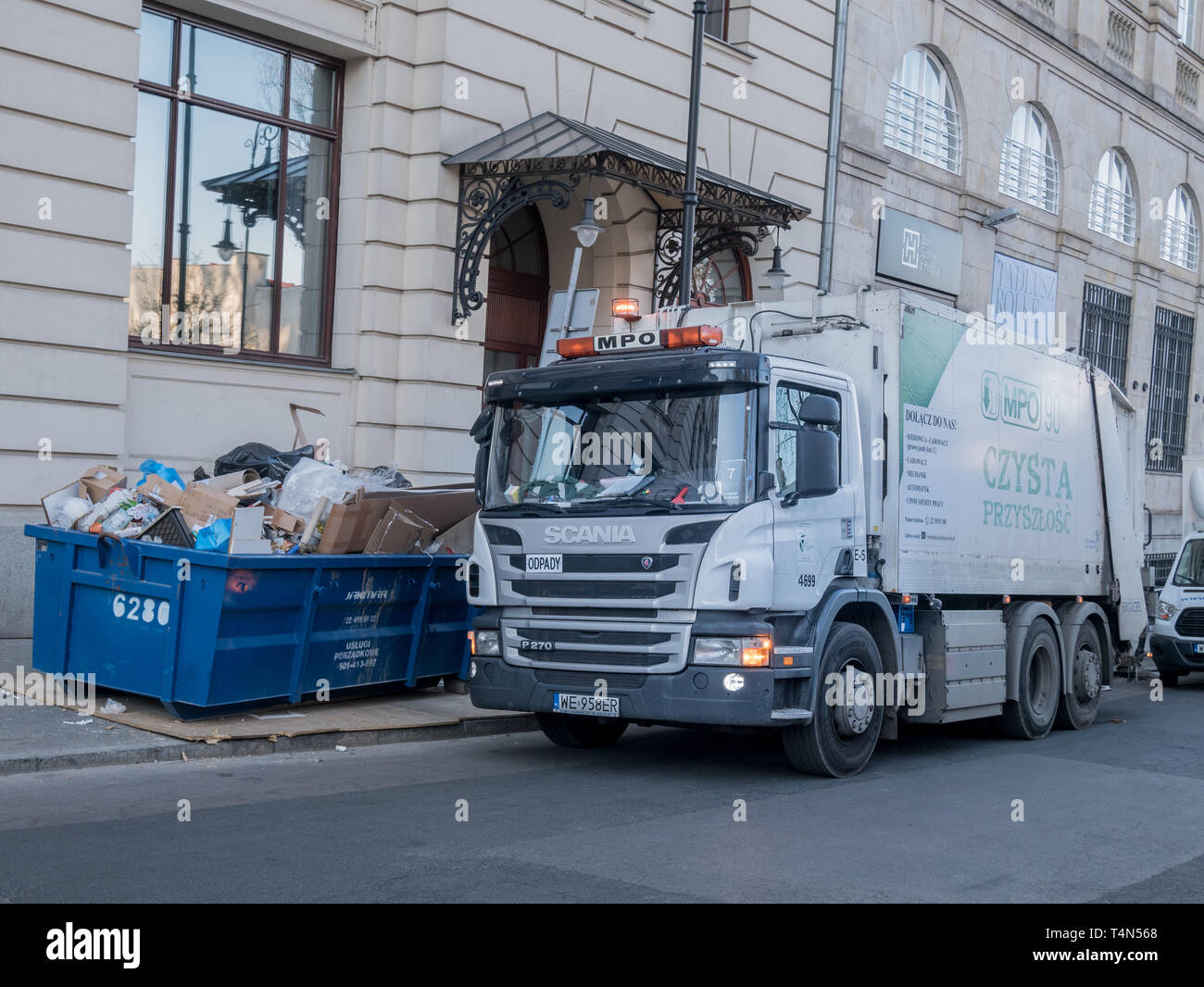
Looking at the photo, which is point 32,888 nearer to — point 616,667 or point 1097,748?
point 616,667

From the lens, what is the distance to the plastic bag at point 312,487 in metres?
10.3

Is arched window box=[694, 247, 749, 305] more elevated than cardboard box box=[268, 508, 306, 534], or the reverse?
→ arched window box=[694, 247, 749, 305]

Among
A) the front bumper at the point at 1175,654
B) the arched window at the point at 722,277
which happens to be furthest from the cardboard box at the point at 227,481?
the front bumper at the point at 1175,654

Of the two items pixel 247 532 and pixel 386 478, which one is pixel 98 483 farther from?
pixel 386 478

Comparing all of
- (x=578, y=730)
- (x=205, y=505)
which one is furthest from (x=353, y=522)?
(x=578, y=730)

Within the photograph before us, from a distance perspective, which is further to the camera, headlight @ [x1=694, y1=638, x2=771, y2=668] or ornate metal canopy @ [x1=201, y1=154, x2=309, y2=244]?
ornate metal canopy @ [x1=201, y1=154, x2=309, y2=244]

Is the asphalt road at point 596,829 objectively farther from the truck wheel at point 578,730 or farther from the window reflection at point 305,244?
the window reflection at point 305,244

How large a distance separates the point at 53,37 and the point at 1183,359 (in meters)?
27.2

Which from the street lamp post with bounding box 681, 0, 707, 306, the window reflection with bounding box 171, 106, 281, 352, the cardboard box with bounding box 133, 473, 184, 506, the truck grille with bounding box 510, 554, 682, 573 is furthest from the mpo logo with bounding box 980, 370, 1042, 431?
the window reflection with bounding box 171, 106, 281, 352

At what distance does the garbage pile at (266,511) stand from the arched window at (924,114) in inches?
554

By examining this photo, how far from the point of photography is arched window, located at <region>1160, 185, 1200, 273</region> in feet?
102

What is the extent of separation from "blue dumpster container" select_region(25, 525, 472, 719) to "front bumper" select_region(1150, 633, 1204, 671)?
10.1 meters

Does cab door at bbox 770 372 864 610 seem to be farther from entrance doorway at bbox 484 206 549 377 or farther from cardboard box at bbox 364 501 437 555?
entrance doorway at bbox 484 206 549 377
